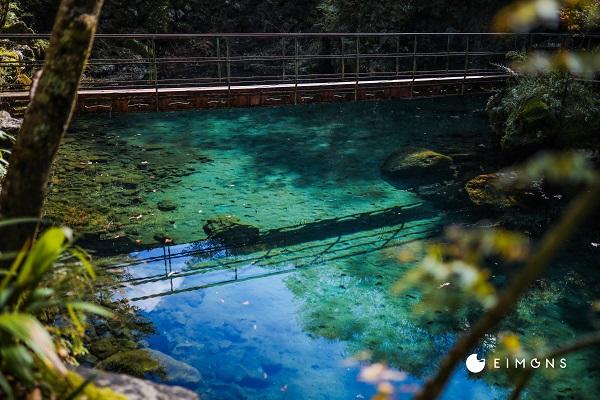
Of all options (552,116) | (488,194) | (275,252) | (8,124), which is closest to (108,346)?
(275,252)

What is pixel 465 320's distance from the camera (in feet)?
17.7

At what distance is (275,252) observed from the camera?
698cm

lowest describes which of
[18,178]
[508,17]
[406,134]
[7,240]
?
[406,134]

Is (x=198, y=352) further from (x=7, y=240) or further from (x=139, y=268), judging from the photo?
(x=7, y=240)

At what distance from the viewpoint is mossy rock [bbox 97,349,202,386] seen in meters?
4.41

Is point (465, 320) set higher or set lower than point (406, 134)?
lower


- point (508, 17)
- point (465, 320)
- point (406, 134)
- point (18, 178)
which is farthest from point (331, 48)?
point (508, 17)

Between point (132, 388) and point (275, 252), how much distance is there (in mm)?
4617

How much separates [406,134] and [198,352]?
966cm

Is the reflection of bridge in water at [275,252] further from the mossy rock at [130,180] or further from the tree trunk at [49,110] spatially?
the tree trunk at [49,110]

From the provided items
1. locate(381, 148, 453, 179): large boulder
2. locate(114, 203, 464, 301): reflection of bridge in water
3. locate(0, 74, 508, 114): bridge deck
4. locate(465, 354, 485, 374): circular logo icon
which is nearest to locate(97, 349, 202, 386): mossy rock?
locate(114, 203, 464, 301): reflection of bridge in water

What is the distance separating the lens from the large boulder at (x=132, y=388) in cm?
235

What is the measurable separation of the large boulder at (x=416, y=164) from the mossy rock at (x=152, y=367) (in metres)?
6.48

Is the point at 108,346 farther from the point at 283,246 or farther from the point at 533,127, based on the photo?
the point at 533,127
